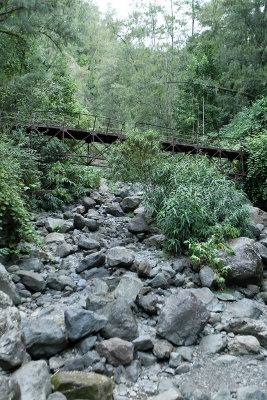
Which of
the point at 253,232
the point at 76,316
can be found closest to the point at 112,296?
the point at 76,316

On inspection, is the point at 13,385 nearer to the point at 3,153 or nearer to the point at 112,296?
the point at 112,296

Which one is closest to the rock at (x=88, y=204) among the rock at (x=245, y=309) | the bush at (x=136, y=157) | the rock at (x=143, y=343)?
the bush at (x=136, y=157)

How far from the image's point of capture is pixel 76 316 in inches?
149

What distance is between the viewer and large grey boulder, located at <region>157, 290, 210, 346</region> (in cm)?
402

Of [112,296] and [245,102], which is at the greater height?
[245,102]

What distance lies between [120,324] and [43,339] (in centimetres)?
96

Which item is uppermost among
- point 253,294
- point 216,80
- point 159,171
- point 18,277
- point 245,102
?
point 216,80

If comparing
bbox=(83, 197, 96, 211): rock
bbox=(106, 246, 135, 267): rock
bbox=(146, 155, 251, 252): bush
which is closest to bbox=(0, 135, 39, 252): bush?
bbox=(106, 246, 135, 267): rock

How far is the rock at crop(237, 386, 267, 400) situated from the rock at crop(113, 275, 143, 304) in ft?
6.52

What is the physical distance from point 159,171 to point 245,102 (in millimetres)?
13571

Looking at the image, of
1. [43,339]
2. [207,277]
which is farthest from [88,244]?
[43,339]

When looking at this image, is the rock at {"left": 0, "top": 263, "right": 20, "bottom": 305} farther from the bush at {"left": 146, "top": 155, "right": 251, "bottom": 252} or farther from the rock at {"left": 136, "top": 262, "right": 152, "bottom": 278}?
the bush at {"left": 146, "top": 155, "right": 251, "bottom": 252}

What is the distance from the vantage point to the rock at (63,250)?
6488 millimetres

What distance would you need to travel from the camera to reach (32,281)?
16.6 ft
